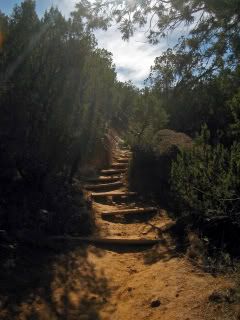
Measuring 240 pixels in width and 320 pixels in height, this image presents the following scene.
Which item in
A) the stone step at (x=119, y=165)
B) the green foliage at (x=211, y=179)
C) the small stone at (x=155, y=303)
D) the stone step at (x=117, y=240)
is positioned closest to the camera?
the small stone at (x=155, y=303)

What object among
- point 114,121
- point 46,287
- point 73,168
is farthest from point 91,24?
point 114,121

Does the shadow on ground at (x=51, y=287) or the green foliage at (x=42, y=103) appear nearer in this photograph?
the shadow on ground at (x=51, y=287)

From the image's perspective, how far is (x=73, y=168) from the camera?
12.8m

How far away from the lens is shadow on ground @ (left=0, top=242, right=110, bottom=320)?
632 centimetres

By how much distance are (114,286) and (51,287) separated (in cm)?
105

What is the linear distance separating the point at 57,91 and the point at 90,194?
3257mm

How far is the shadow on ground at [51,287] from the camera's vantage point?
20.7ft

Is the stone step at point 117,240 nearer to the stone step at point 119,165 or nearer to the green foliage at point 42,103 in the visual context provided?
the green foliage at point 42,103

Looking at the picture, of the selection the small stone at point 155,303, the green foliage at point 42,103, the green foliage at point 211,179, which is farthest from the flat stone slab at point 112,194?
the small stone at point 155,303

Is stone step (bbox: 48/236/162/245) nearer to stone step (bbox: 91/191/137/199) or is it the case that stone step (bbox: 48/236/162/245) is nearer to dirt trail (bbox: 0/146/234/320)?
dirt trail (bbox: 0/146/234/320)

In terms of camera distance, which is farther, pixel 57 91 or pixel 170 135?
pixel 170 135

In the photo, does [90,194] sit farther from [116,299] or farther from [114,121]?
[114,121]

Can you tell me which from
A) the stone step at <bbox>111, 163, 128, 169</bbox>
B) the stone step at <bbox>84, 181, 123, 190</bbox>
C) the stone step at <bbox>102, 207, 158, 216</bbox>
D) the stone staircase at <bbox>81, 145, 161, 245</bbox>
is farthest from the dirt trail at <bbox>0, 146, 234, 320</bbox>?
the stone step at <bbox>111, 163, 128, 169</bbox>

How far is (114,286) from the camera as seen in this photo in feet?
24.5
